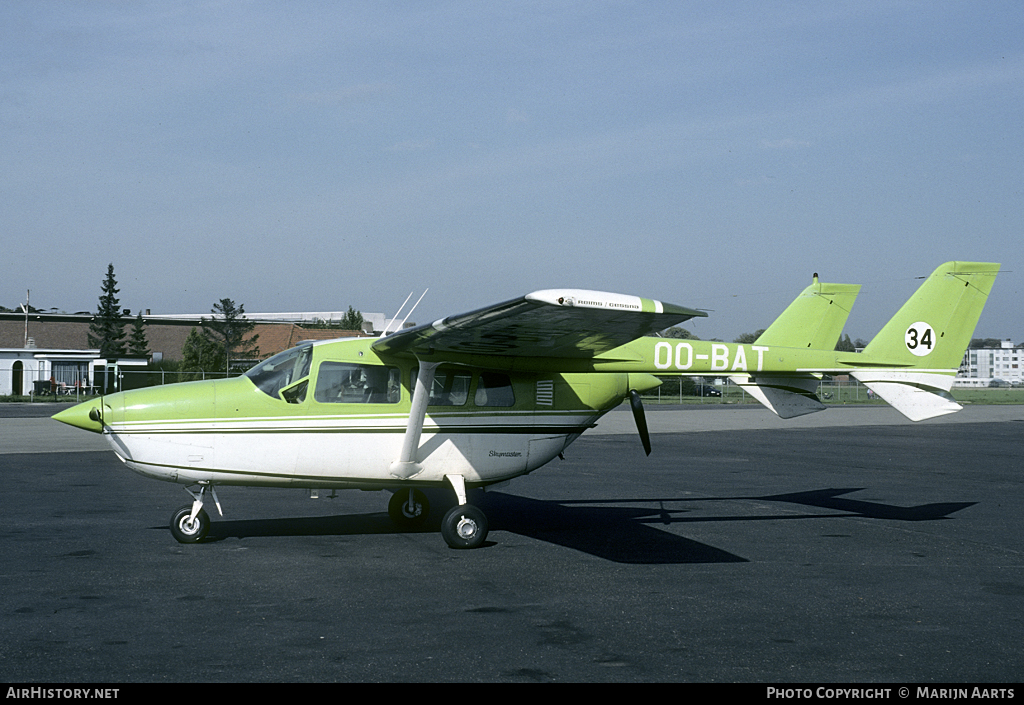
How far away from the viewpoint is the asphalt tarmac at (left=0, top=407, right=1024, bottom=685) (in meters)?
5.33

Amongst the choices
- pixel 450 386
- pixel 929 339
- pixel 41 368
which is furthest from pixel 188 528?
pixel 41 368

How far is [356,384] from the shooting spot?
9.59 metres

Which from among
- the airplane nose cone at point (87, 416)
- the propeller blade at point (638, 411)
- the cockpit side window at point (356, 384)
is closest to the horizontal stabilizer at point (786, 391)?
the propeller blade at point (638, 411)

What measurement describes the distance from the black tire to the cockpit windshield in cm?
222

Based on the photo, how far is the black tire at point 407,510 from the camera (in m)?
10.7

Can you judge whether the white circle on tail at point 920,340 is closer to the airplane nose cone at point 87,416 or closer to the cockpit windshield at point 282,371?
the cockpit windshield at point 282,371

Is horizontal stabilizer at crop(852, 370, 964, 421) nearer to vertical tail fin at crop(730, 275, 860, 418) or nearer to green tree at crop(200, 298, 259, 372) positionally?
vertical tail fin at crop(730, 275, 860, 418)

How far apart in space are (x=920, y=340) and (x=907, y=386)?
2.21 feet

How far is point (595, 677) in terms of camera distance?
5.08 metres

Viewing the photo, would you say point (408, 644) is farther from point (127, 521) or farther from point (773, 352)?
point (773, 352)

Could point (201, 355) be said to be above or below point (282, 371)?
above

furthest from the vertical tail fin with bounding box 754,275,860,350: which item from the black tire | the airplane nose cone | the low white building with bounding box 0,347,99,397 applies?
the low white building with bounding box 0,347,99,397

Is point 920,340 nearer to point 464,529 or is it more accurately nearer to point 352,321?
point 464,529

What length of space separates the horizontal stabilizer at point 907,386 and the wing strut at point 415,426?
5.88m
